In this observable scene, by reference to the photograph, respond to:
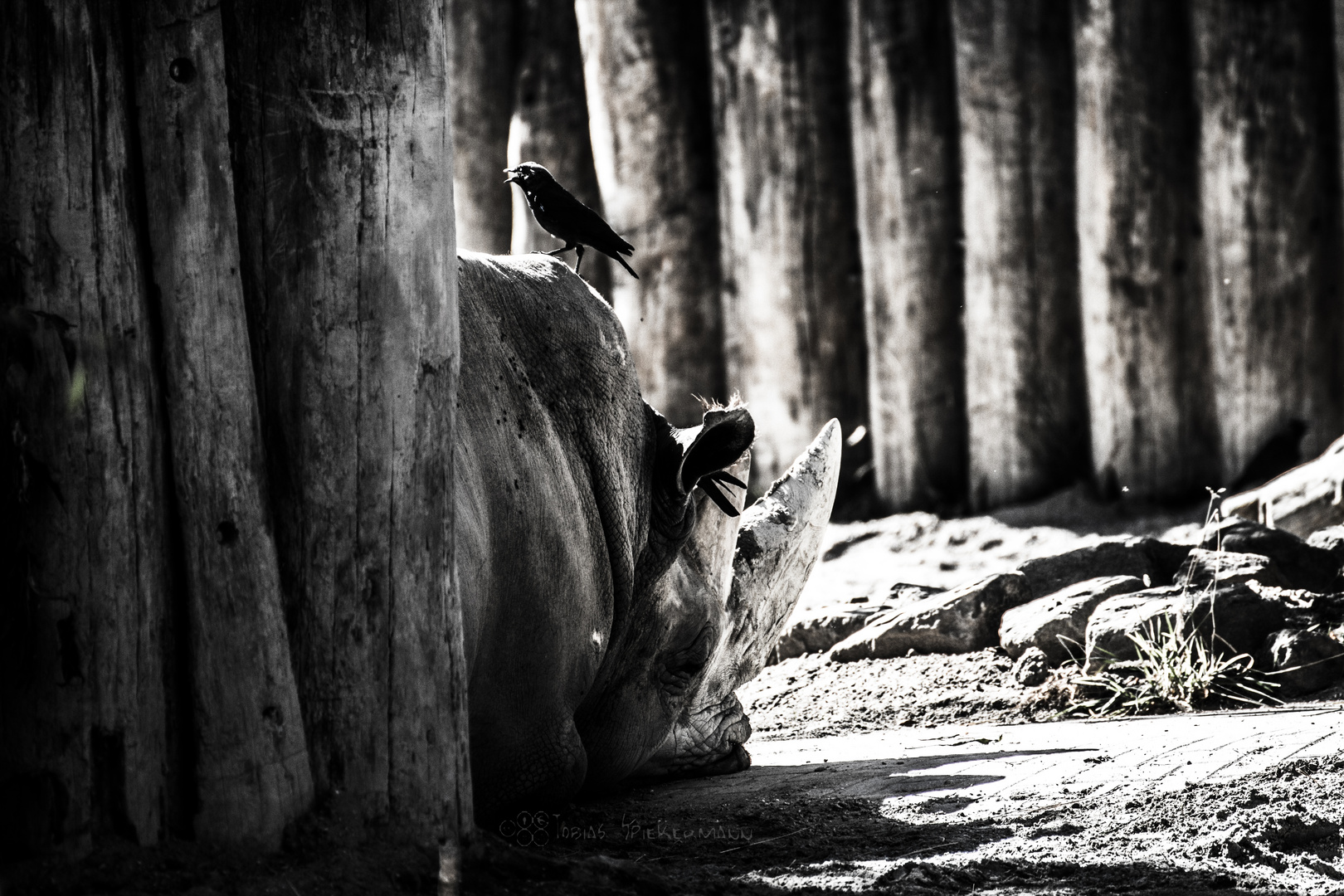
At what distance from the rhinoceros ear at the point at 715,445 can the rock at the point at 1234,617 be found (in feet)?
6.22

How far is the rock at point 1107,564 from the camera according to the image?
5.67 metres

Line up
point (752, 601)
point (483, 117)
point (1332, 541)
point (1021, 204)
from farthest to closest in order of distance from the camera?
point (483, 117)
point (1021, 204)
point (1332, 541)
point (752, 601)

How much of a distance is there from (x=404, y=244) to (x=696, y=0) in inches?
234

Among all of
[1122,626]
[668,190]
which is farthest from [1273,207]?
[668,190]

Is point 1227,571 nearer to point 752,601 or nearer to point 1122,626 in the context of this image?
point 1122,626

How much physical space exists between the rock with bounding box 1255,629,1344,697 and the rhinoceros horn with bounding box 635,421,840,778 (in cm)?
146

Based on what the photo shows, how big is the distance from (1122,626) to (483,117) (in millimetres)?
5399

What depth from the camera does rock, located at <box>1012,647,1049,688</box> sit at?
17.2 ft

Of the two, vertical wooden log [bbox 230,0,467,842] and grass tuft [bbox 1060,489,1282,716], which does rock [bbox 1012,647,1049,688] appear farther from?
vertical wooden log [bbox 230,0,467,842]

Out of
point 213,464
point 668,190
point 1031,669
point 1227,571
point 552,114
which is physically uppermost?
point 552,114

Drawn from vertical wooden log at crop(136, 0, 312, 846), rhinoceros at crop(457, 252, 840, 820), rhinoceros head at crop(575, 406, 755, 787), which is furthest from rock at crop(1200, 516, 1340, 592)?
vertical wooden log at crop(136, 0, 312, 846)

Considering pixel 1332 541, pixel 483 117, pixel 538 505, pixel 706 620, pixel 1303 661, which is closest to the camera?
pixel 538 505

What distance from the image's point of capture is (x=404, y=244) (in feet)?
8.93

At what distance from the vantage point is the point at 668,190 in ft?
27.3
